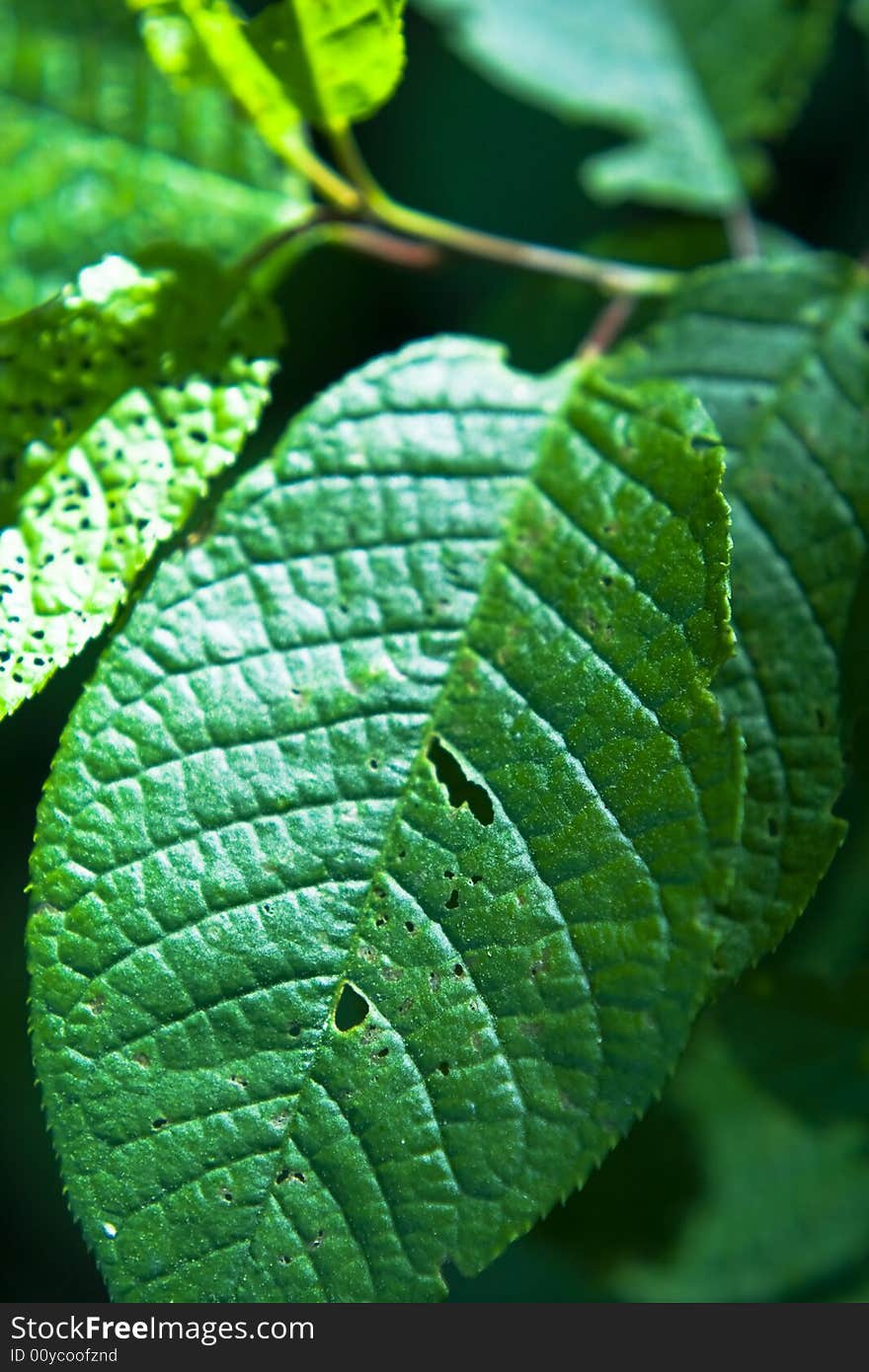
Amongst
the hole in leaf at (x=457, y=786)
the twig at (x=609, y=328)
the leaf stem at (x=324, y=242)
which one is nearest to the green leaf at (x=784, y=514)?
the twig at (x=609, y=328)

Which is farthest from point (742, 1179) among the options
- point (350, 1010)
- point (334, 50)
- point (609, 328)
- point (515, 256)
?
point (334, 50)

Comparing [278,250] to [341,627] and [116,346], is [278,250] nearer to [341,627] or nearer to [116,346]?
[116,346]

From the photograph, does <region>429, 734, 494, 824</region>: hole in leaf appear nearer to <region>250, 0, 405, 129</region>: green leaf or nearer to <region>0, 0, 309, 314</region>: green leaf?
<region>250, 0, 405, 129</region>: green leaf

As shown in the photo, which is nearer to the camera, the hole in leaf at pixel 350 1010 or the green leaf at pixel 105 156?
the hole in leaf at pixel 350 1010

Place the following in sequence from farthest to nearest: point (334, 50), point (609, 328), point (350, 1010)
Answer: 1. point (609, 328)
2. point (334, 50)
3. point (350, 1010)

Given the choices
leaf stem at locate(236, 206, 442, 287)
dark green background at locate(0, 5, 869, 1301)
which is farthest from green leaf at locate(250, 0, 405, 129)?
dark green background at locate(0, 5, 869, 1301)

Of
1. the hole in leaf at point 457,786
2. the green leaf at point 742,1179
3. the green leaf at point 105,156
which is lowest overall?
the green leaf at point 742,1179

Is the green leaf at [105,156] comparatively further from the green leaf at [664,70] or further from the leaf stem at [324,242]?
the green leaf at [664,70]

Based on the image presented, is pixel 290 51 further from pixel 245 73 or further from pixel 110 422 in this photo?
pixel 110 422
